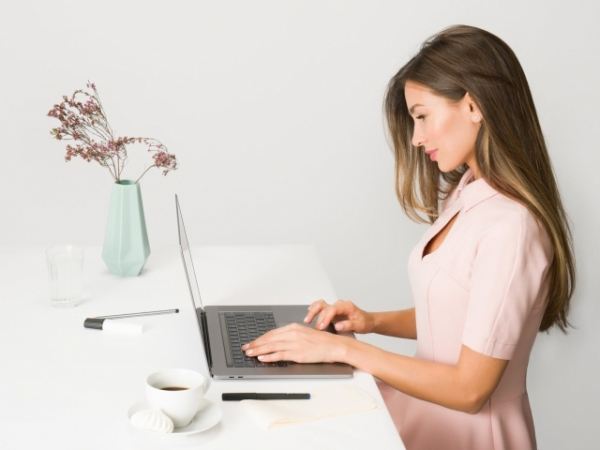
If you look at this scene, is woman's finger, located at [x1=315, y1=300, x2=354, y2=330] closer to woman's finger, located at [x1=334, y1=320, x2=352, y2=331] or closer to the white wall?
woman's finger, located at [x1=334, y1=320, x2=352, y2=331]

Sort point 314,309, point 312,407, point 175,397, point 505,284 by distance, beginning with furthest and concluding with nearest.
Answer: point 314,309
point 505,284
point 312,407
point 175,397

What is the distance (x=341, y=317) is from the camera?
1.62 meters

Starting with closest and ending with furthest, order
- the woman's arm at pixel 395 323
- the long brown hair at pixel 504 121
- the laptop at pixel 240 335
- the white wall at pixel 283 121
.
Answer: the laptop at pixel 240 335, the long brown hair at pixel 504 121, the woman's arm at pixel 395 323, the white wall at pixel 283 121

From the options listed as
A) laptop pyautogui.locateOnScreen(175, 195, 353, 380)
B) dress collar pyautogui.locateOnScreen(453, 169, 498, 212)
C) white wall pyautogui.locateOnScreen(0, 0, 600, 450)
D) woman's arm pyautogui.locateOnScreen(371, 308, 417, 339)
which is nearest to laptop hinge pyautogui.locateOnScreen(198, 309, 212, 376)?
laptop pyautogui.locateOnScreen(175, 195, 353, 380)

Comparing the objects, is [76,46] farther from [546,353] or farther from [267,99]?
[546,353]

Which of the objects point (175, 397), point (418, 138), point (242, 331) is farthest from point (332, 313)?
point (175, 397)

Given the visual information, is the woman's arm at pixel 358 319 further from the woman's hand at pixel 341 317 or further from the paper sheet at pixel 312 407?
the paper sheet at pixel 312 407

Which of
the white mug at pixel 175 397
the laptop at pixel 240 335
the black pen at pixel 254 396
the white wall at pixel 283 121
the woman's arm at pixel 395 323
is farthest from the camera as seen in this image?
the white wall at pixel 283 121

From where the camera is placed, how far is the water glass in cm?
158

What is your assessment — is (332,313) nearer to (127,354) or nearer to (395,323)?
(395,323)

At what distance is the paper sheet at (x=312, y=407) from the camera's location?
1.12 meters

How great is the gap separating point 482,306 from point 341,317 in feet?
1.21

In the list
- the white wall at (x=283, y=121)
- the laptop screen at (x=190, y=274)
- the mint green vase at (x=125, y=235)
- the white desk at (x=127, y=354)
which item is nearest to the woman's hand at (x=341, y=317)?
the white desk at (x=127, y=354)

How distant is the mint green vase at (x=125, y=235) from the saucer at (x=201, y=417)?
719 mm
